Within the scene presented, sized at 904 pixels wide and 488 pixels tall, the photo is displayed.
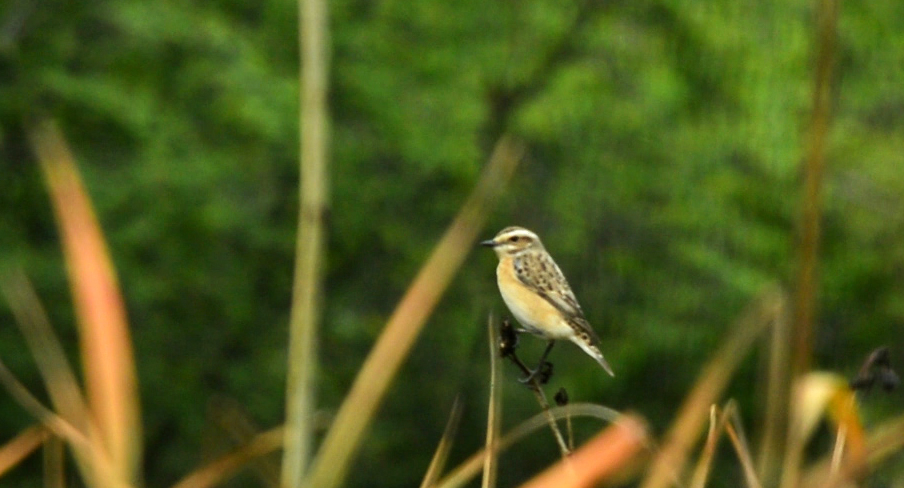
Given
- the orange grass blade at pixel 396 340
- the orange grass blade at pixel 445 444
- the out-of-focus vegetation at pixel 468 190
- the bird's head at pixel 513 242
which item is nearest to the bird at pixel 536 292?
the bird's head at pixel 513 242

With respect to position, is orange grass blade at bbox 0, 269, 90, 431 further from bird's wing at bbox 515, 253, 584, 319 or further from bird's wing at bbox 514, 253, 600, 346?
bird's wing at bbox 515, 253, 584, 319

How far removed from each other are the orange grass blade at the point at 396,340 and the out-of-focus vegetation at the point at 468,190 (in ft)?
52.8

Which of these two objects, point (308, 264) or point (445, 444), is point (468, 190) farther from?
point (308, 264)

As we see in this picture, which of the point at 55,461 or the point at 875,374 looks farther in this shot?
the point at 875,374

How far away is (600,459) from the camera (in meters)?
1.53

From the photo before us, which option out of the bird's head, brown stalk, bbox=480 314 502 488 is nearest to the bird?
the bird's head

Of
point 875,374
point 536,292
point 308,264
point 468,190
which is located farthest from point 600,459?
point 468,190

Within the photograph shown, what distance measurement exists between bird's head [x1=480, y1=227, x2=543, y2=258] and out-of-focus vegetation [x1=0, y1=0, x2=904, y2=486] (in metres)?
10.7

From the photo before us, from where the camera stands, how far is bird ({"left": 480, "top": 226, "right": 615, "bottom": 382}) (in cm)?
666

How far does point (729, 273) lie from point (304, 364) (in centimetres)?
1695

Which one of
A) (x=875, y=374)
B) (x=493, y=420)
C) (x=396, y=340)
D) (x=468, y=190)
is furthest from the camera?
(x=468, y=190)

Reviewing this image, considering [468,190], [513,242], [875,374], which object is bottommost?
[468,190]

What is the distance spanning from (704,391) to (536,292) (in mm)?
Result: 5243

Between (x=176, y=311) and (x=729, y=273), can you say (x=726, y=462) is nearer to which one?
(x=729, y=273)
